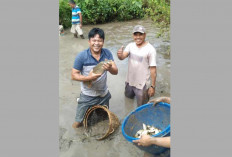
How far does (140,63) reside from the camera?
389 centimetres

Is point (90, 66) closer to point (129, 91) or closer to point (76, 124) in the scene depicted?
point (76, 124)

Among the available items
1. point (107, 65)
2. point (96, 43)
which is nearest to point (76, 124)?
point (107, 65)

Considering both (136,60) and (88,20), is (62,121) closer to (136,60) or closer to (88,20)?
(136,60)

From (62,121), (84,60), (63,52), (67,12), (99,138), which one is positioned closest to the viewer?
(84,60)

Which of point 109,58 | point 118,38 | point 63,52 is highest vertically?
point 118,38

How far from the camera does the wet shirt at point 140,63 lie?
377cm

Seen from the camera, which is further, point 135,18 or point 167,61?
point 135,18

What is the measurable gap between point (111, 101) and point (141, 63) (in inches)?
54.3

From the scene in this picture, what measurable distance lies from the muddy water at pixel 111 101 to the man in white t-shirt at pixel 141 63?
2.17 ft

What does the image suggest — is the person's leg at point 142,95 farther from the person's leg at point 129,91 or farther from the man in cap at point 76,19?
A: the man in cap at point 76,19

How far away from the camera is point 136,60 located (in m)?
3.93

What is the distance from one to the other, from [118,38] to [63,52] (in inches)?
104

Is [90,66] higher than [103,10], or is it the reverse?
[103,10]

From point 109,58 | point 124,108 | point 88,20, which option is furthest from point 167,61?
point 88,20
